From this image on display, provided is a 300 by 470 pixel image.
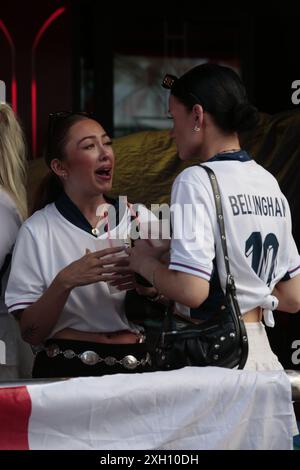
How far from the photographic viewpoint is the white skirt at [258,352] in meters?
2.46

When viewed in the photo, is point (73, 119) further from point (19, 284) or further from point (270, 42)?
point (270, 42)

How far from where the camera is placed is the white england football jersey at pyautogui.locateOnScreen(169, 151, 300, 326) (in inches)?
93.6

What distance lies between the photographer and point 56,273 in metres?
2.98

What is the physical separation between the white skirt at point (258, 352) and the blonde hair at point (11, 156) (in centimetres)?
93

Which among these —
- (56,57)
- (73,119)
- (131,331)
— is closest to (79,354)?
(131,331)

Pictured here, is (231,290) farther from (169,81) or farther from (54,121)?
(54,121)

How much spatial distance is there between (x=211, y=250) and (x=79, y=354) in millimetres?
726

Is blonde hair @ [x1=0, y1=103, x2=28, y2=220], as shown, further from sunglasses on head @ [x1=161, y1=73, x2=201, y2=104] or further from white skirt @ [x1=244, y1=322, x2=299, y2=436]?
white skirt @ [x1=244, y1=322, x2=299, y2=436]

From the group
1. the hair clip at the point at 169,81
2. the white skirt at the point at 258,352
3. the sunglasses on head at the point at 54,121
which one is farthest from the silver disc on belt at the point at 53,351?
the hair clip at the point at 169,81

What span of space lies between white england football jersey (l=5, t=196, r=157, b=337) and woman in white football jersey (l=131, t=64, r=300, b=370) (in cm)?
47

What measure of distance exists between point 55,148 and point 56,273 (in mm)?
402

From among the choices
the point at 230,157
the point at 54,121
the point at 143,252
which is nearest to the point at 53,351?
the point at 143,252

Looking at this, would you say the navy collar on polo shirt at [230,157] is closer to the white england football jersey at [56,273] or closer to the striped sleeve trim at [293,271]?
the striped sleeve trim at [293,271]

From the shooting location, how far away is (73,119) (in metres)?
3.13
